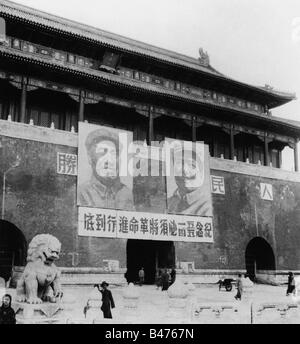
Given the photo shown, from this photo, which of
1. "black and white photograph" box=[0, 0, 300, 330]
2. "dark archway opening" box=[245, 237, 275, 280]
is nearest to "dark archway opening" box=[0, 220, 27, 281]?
"black and white photograph" box=[0, 0, 300, 330]

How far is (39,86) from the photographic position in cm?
1598

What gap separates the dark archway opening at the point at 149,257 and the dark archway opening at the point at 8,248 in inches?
186

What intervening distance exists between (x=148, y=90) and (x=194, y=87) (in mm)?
4852

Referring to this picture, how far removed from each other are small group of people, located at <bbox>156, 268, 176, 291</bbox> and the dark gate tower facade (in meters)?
0.31

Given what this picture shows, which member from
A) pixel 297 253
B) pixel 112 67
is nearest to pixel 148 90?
pixel 112 67

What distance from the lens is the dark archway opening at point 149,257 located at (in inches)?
681

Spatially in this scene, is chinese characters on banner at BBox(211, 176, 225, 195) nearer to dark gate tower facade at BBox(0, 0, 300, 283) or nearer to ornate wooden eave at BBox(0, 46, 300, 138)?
dark gate tower facade at BBox(0, 0, 300, 283)

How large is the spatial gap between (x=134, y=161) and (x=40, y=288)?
8812mm

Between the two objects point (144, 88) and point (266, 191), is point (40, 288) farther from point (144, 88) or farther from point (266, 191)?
point (266, 191)

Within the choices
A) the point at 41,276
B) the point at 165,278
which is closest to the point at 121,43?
the point at 165,278

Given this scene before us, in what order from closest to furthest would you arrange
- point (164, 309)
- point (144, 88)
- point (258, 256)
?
1. point (164, 309)
2. point (144, 88)
3. point (258, 256)

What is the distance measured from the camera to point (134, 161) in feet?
54.8

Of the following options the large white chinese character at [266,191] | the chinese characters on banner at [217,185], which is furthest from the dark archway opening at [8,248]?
the large white chinese character at [266,191]
